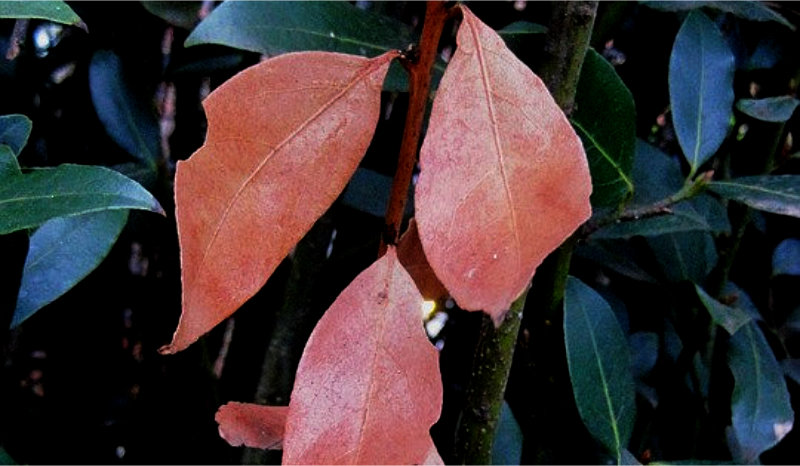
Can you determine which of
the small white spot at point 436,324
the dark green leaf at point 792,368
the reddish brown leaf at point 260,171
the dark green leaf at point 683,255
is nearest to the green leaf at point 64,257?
the reddish brown leaf at point 260,171

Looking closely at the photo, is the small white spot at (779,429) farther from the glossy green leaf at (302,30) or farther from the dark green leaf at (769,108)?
the glossy green leaf at (302,30)

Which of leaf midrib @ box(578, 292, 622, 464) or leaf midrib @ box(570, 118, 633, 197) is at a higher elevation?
leaf midrib @ box(570, 118, 633, 197)

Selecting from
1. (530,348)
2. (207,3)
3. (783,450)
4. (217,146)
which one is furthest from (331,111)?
(783,450)

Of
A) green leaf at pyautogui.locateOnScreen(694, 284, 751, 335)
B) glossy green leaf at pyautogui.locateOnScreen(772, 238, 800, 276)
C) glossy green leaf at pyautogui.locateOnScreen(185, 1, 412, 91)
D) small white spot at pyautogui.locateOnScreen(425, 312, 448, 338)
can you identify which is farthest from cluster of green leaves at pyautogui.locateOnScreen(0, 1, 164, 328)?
glossy green leaf at pyautogui.locateOnScreen(772, 238, 800, 276)

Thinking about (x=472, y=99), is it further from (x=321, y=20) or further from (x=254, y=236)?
(x=321, y=20)

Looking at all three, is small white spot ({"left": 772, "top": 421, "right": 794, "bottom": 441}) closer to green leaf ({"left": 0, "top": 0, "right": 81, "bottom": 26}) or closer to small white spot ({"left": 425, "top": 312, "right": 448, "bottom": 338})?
small white spot ({"left": 425, "top": 312, "right": 448, "bottom": 338})

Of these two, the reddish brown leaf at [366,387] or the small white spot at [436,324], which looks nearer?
the reddish brown leaf at [366,387]
